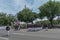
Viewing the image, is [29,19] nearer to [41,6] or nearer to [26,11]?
[26,11]

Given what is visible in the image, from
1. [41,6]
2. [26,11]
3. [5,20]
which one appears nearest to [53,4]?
[41,6]

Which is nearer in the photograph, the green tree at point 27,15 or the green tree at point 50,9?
the green tree at point 50,9

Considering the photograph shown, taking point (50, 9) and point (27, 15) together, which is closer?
point (50, 9)

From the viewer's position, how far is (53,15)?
72.4 meters

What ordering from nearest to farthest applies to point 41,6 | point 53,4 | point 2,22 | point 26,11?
point 53,4
point 41,6
point 26,11
point 2,22

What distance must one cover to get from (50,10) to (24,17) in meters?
35.2

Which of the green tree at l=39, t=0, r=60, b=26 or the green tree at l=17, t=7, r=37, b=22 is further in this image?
the green tree at l=17, t=7, r=37, b=22

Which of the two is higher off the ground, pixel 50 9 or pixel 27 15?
pixel 50 9

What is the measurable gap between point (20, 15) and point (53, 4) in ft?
135

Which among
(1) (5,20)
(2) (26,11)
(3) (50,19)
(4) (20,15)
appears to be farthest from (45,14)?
(1) (5,20)

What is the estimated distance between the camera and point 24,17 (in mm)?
104625

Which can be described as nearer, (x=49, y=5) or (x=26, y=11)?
(x=49, y=5)

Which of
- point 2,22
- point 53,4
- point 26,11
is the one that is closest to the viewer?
point 53,4

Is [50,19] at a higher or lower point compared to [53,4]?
lower
